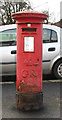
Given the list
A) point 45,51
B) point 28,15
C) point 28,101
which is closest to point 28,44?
point 28,15

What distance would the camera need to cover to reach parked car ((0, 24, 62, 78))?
6.04 m

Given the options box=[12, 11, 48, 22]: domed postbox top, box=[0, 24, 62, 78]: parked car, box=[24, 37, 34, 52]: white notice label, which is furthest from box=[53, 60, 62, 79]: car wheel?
box=[12, 11, 48, 22]: domed postbox top

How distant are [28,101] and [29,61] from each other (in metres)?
0.70

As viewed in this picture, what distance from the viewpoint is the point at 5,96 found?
4633mm

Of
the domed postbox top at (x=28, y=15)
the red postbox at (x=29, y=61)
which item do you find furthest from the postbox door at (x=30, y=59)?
the domed postbox top at (x=28, y=15)

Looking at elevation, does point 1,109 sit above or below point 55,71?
below

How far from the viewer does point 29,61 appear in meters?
3.79

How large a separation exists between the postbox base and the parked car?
7.45 feet

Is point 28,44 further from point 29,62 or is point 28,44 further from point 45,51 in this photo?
point 45,51

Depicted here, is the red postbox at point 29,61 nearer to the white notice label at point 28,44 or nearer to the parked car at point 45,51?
the white notice label at point 28,44

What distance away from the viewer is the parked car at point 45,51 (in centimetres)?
604

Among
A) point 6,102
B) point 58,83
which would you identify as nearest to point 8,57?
point 58,83

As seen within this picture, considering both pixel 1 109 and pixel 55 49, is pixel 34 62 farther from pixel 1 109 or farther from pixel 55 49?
pixel 55 49

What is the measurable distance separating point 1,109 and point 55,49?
9.25 feet
